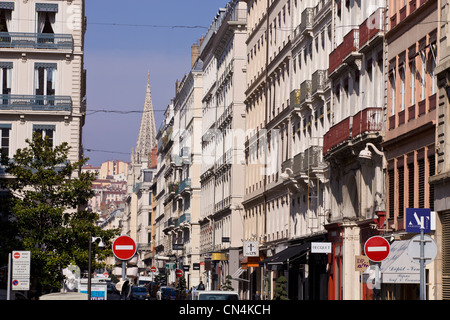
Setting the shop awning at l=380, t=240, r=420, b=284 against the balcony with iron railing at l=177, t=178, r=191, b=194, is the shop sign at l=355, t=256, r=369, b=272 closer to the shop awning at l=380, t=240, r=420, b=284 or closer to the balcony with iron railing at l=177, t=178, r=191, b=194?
the shop awning at l=380, t=240, r=420, b=284

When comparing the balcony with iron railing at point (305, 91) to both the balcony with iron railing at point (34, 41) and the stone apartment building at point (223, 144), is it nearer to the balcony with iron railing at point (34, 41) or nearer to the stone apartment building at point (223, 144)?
the balcony with iron railing at point (34, 41)

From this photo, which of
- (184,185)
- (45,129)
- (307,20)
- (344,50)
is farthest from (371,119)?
(184,185)

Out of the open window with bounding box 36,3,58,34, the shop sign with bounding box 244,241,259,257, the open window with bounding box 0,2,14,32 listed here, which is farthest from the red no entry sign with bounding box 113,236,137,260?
the open window with bounding box 0,2,14,32

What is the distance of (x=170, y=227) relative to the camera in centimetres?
12381

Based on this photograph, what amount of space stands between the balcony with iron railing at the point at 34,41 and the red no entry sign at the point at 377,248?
41.6m

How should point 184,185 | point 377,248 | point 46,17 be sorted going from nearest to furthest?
point 377,248, point 46,17, point 184,185

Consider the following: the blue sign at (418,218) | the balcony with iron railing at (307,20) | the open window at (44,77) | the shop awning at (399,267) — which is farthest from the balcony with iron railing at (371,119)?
the open window at (44,77)

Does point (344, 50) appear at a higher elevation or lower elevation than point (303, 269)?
higher

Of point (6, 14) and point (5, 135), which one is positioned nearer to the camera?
point (5, 135)

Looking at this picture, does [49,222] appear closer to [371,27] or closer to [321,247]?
[321,247]

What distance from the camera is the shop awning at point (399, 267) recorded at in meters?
27.9

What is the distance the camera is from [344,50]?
41.3 m

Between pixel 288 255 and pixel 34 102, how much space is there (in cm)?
1916

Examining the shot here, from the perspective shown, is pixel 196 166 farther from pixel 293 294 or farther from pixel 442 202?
pixel 442 202
